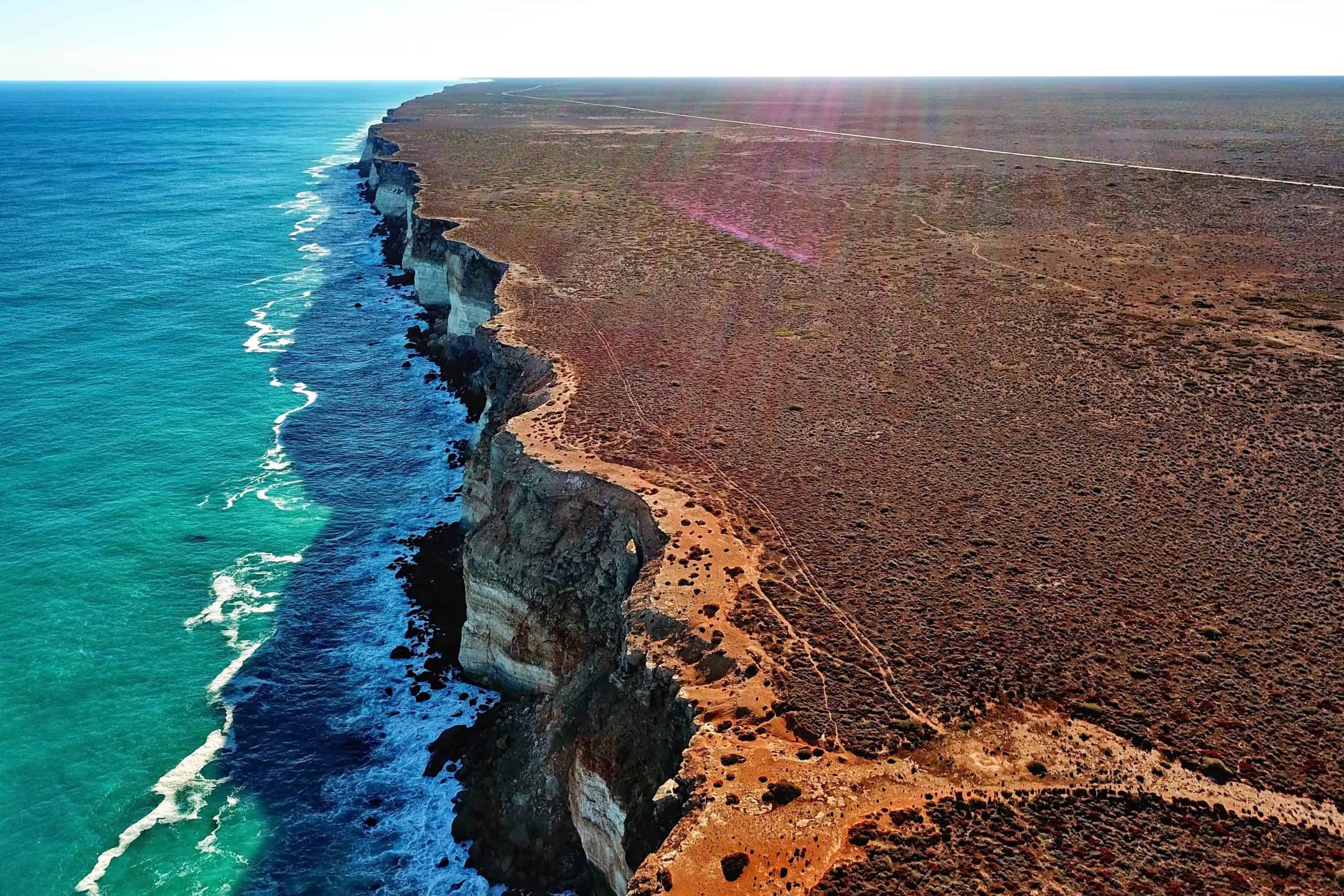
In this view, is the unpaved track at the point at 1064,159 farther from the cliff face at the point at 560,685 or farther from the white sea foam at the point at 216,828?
the white sea foam at the point at 216,828

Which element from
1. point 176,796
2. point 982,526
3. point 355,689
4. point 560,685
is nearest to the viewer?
point 982,526

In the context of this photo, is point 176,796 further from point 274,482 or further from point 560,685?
point 274,482

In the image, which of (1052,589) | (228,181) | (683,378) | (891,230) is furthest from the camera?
(228,181)

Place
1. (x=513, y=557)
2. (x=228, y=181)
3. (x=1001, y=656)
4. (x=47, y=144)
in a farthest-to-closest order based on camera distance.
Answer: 1. (x=47, y=144)
2. (x=228, y=181)
3. (x=513, y=557)
4. (x=1001, y=656)

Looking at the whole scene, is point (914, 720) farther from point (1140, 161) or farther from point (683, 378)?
point (1140, 161)


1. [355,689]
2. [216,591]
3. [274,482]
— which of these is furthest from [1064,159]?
[216,591]

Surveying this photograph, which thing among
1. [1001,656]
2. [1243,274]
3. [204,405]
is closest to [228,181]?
[204,405]
